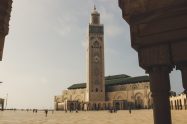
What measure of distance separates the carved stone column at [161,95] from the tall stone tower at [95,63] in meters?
89.5

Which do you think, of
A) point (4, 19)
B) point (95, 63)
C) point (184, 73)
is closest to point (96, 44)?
point (95, 63)

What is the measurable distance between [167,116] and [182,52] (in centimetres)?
107


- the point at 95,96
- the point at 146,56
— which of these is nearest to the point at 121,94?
the point at 95,96

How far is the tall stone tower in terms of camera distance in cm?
9431

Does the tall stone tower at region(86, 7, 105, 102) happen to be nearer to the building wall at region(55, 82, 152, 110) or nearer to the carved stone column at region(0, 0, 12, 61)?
the building wall at region(55, 82, 152, 110)

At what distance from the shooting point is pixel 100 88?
315 ft

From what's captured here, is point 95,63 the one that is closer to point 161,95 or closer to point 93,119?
point 93,119

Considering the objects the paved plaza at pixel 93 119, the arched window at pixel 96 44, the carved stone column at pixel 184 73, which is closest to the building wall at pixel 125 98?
the arched window at pixel 96 44

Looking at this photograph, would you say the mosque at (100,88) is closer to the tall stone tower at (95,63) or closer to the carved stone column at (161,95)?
the tall stone tower at (95,63)

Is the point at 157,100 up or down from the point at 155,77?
down

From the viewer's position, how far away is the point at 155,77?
4277 millimetres

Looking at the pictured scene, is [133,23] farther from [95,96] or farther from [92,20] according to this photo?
[92,20]

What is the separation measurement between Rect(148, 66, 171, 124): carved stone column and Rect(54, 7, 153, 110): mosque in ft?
271

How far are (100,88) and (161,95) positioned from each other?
92304 mm
